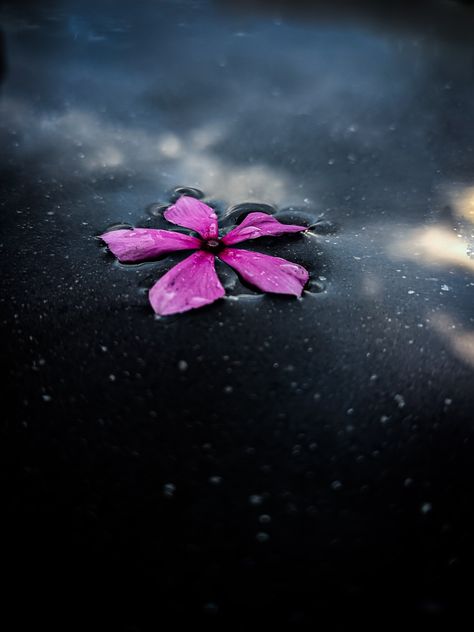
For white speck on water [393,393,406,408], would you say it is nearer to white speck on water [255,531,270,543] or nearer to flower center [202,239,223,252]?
white speck on water [255,531,270,543]

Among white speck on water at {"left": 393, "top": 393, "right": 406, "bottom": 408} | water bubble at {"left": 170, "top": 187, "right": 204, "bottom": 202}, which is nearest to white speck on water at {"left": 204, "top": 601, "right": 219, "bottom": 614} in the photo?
white speck on water at {"left": 393, "top": 393, "right": 406, "bottom": 408}

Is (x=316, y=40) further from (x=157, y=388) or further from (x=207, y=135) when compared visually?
(x=157, y=388)

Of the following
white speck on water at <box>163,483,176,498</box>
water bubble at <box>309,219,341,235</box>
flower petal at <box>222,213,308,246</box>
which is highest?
flower petal at <box>222,213,308,246</box>

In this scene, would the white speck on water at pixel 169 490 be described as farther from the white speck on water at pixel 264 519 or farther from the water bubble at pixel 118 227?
the water bubble at pixel 118 227

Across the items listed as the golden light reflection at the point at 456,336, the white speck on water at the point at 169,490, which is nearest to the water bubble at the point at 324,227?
the golden light reflection at the point at 456,336

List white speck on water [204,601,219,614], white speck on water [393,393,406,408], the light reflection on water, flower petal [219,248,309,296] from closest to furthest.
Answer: white speck on water [204,601,219,614] < white speck on water [393,393,406,408] < flower petal [219,248,309,296] < the light reflection on water

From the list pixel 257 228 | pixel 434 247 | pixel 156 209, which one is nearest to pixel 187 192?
pixel 156 209
